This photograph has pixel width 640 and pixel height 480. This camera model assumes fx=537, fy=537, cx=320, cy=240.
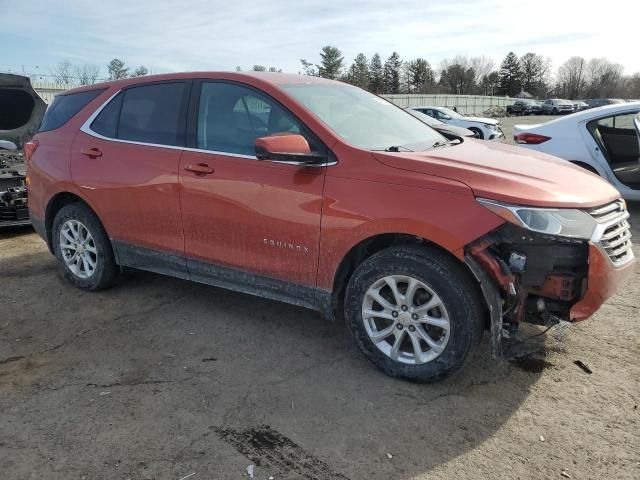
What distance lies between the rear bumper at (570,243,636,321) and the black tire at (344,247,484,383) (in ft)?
1.73

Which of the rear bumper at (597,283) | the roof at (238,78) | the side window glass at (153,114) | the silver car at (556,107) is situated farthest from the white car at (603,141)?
the silver car at (556,107)

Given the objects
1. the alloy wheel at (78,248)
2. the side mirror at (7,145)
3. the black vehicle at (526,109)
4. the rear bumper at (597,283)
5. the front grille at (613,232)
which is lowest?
the alloy wheel at (78,248)

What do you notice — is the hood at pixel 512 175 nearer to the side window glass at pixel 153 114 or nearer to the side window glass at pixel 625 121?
the side window glass at pixel 153 114

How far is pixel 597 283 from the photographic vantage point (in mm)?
2855

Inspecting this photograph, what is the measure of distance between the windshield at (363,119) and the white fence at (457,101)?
51.5 meters

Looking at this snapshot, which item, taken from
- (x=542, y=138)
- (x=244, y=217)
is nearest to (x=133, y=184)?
(x=244, y=217)

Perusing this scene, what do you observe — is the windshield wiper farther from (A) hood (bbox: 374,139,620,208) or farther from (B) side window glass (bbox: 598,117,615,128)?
(B) side window glass (bbox: 598,117,615,128)

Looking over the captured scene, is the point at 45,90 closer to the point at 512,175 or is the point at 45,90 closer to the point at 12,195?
the point at 12,195

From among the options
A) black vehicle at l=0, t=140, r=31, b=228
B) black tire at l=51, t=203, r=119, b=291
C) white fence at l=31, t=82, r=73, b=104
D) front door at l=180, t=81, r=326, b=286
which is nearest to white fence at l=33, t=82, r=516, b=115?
white fence at l=31, t=82, r=73, b=104

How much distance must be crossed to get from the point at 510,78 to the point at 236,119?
108 m

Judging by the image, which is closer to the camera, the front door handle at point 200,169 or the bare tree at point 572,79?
the front door handle at point 200,169

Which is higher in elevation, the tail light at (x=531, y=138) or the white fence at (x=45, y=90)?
the white fence at (x=45, y=90)

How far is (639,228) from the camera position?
21.7 ft

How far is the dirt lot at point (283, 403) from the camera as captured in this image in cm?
255
